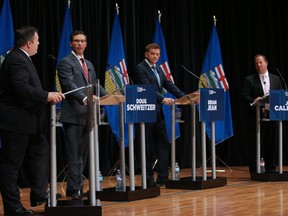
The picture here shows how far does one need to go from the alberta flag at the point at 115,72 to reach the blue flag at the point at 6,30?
149cm

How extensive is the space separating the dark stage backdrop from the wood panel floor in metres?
1.53

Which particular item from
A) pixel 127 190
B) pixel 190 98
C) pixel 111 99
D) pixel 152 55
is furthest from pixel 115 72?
pixel 111 99

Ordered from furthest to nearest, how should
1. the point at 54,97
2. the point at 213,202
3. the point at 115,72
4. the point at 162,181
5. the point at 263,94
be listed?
the point at 115,72, the point at 263,94, the point at 162,181, the point at 213,202, the point at 54,97

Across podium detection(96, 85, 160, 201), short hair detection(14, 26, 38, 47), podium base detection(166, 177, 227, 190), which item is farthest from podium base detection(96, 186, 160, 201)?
short hair detection(14, 26, 38, 47)

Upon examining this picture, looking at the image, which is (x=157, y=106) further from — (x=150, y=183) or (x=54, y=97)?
(x=54, y=97)

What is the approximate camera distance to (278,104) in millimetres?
7641

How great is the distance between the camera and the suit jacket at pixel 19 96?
15.6ft

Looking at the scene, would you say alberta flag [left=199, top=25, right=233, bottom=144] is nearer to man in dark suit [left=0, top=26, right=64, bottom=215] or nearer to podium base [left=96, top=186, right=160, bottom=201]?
podium base [left=96, top=186, right=160, bottom=201]

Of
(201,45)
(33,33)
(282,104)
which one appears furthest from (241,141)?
(33,33)

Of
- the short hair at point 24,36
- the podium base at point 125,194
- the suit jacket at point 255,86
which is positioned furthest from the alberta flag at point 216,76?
the short hair at point 24,36

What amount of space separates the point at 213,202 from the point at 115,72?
2.98 m

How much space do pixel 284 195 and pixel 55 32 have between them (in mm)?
3720

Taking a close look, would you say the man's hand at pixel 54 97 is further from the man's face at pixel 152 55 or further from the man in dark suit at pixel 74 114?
the man's face at pixel 152 55

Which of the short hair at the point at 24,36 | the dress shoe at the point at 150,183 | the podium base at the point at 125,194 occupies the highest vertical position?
the short hair at the point at 24,36
